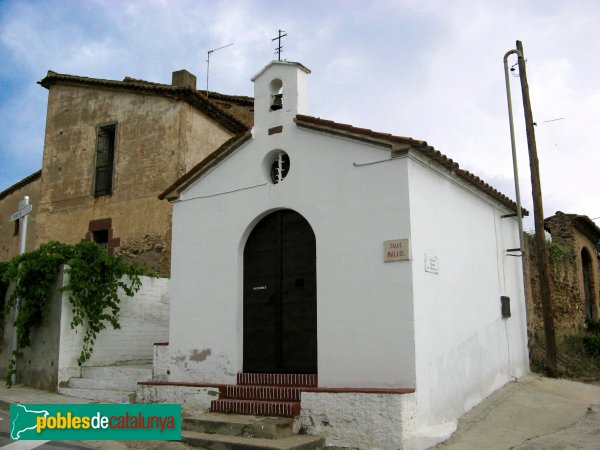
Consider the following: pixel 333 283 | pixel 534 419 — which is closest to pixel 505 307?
pixel 534 419

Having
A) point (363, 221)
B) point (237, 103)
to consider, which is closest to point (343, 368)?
point (363, 221)

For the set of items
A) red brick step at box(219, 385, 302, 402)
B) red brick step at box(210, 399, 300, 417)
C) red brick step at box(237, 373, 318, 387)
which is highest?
red brick step at box(237, 373, 318, 387)

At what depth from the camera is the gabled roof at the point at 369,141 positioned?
7.97 meters

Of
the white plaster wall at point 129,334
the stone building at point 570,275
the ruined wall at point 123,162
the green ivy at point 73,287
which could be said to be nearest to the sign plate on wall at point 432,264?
the stone building at point 570,275

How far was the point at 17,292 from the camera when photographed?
37.1 ft

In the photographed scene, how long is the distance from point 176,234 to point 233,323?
2.02 m

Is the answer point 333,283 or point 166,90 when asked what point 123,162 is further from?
point 333,283

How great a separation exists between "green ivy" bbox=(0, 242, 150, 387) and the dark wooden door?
11.9ft

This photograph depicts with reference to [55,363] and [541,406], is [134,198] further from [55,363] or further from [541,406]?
[541,406]

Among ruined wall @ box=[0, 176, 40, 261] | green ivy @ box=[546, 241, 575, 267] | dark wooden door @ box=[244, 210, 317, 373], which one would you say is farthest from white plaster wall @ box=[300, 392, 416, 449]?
ruined wall @ box=[0, 176, 40, 261]

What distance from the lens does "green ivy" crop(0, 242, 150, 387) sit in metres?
11.1

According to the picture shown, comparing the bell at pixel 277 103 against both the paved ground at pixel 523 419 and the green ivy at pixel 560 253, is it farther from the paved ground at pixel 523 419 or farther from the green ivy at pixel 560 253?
the green ivy at pixel 560 253

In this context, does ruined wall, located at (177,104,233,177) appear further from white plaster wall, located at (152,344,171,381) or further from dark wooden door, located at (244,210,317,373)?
dark wooden door, located at (244,210,317,373)

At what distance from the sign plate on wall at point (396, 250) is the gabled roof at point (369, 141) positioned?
119 centimetres
